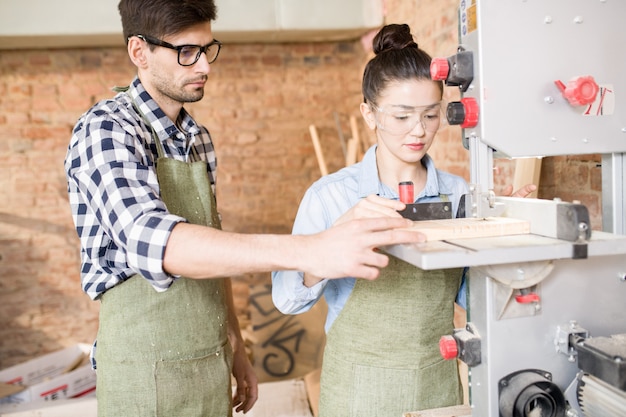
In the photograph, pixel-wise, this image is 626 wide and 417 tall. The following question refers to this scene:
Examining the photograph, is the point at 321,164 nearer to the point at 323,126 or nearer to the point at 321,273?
the point at 323,126

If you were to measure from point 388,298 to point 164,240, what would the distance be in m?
0.61

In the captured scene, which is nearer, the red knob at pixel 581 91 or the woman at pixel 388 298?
the red knob at pixel 581 91

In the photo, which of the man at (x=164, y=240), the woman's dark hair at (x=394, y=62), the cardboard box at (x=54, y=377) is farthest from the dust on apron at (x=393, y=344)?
the cardboard box at (x=54, y=377)

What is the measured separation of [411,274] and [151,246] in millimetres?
668

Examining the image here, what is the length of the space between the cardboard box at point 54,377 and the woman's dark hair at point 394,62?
2723 millimetres

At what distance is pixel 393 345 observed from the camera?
144 cm

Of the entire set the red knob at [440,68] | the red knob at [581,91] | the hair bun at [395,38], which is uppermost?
the hair bun at [395,38]

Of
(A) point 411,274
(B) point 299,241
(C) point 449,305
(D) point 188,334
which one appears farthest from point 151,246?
(C) point 449,305

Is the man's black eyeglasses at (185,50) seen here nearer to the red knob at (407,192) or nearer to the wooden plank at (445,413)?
the red knob at (407,192)

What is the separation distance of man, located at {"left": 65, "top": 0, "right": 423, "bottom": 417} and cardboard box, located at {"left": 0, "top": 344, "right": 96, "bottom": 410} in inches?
80.1

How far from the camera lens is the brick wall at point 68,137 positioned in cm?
396

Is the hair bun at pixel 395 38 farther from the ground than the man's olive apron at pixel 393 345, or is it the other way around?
the hair bun at pixel 395 38

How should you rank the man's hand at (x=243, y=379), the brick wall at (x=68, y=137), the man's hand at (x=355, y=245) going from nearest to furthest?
the man's hand at (x=355, y=245), the man's hand at (x=243, y=379), the brick wall at (x=68, y=137)

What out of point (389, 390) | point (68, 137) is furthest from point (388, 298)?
point (68, 137)
